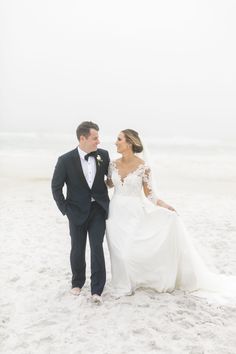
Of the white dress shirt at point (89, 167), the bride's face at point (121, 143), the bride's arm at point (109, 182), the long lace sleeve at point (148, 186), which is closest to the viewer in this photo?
the white dress shirt at point (89, 167)

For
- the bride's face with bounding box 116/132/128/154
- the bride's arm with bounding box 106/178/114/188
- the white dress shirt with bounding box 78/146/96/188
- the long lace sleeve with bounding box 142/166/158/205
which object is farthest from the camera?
the bride's arm with bounding box 106/178/114/188

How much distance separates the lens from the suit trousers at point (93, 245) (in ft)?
17.1

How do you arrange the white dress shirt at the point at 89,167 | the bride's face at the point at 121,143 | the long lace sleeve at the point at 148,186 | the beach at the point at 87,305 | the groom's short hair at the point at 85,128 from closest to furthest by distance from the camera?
the beach at the point at 87,305
the groom's short hair at the point at 85,128
the white dress shirt at the point at 89,167
the bride's face at the point at 121,143
the long lace sleeve at the point at 148,186

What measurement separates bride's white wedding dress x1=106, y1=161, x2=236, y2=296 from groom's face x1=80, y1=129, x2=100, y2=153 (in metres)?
0.48

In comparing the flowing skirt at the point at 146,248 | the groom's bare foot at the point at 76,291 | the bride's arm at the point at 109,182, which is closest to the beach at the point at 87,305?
the groom's bare foot at the point at 76,291

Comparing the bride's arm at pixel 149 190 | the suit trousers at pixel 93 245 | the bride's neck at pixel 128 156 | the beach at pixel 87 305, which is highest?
the bride's neck at pixel 128 156

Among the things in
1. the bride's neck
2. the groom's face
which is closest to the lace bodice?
the bride's neck

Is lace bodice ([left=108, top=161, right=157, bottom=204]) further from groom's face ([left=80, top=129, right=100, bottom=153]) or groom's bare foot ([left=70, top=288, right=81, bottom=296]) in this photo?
groom's bare foot ([left=70, top=288, right=81, bottom=296])

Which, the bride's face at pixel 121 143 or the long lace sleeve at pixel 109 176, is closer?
the bride's face at pixel 121 143

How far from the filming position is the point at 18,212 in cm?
1131

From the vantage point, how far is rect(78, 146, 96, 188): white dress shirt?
525 cm

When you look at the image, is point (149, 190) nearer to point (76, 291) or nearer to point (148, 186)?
point (148, 186)

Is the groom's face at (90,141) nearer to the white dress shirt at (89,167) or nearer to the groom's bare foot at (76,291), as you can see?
the white dress shirt at (89,167)

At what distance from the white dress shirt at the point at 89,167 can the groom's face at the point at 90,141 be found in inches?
3.7
